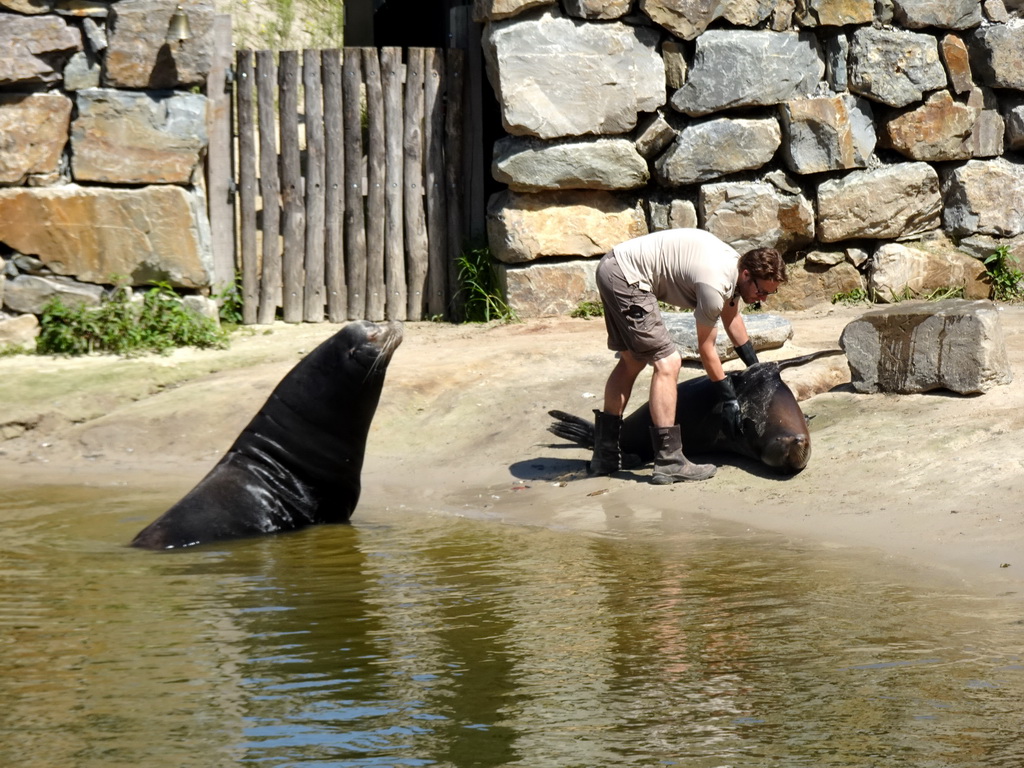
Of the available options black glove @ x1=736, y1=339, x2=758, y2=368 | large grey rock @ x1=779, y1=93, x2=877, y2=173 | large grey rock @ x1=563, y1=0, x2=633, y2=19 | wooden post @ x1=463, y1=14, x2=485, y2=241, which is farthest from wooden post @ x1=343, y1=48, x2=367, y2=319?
black glove @ x1=736, y1=339, x2=758, y2=368

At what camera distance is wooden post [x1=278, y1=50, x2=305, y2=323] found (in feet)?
32.4

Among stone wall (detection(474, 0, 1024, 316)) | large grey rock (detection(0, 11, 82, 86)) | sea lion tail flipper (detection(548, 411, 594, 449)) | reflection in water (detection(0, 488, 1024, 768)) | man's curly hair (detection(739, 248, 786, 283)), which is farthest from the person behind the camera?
stone wall (detection(474, 0, 1024, 316))

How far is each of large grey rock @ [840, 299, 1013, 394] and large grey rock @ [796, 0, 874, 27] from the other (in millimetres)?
3561

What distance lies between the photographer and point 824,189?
9812 millimetres

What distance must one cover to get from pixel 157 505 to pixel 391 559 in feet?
5.67

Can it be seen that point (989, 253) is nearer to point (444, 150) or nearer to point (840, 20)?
point (840, 20)

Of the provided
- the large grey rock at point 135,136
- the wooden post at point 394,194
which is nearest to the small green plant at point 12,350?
the large grey rock at point 135,136

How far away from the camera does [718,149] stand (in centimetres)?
964

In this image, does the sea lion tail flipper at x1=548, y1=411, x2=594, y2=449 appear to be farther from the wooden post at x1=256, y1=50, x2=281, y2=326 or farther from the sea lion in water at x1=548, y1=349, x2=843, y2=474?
A: the wooden post at x1=256, y1=50, x2=281, y2=326

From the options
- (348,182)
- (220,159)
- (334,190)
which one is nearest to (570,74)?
(348,182)

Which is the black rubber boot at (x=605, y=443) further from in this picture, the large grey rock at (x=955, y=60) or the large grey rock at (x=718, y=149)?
the large grey rock at (x=955, y=60)

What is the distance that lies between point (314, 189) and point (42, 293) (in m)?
2.17

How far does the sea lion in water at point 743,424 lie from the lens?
6.31 meters

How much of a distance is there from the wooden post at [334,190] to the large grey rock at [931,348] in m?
4.44
